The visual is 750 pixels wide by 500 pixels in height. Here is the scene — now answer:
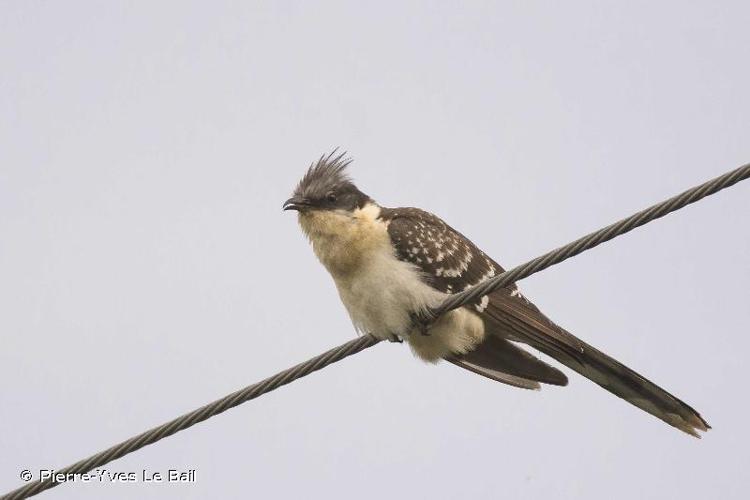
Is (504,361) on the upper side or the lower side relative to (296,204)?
lower

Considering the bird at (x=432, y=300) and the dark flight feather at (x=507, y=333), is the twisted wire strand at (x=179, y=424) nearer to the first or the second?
the bird at (x=432, y=300)

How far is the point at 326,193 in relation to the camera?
7.33m

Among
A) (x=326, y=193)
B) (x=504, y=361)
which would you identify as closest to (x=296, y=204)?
(x=326, y=193)

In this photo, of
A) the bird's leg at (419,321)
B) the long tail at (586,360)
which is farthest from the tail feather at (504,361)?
the bird's leg at (419,321)

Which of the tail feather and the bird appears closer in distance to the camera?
the bird

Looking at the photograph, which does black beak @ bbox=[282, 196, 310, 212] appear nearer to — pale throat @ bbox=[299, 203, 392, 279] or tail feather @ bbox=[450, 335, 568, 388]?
pale throat @ bbox=[299, 203, 392, 279]

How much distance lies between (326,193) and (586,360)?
6.21 ft

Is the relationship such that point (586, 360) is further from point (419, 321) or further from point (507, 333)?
point (419, 321)

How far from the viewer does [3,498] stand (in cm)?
549

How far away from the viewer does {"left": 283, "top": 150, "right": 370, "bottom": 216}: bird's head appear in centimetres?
726

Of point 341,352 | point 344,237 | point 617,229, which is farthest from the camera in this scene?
point 344,237

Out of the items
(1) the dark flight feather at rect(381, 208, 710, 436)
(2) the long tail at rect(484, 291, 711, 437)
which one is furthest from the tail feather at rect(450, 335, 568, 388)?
(2) the long tail at rect(484, 291, 711, 437)

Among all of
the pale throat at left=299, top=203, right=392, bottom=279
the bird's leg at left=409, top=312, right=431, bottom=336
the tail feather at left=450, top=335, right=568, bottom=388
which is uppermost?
the pale throat at left=299, top=203, right=392, bottom=279

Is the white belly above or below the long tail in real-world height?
above
